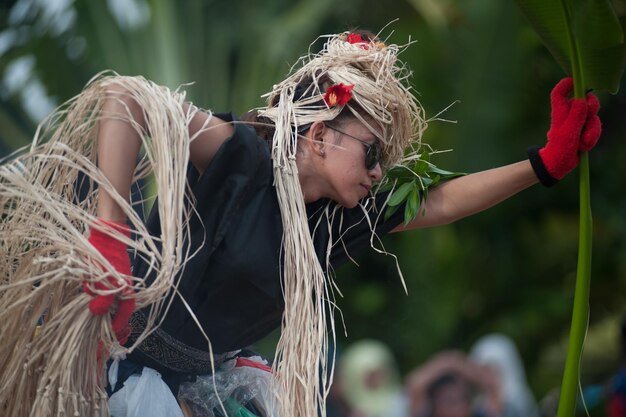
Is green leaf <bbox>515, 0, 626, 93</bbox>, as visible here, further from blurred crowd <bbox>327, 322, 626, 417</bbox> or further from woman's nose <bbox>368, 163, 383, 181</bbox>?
blurred crowd <bbox>327, 322, 626, 417</bbox>

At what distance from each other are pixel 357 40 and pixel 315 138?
337 mm

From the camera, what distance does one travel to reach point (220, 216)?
7.97ft

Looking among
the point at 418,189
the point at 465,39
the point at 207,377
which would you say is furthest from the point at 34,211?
the point at 465,39

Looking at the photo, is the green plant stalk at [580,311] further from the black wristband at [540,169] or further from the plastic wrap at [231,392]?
the plastic wrap at [231,392]

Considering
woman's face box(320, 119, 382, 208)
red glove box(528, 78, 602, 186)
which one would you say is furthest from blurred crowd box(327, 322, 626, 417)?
woman's face box(320, 119, 382, 208)

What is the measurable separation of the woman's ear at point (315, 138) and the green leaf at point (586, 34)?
1.88ft

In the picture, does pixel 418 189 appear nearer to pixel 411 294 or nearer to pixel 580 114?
pixel 580 114

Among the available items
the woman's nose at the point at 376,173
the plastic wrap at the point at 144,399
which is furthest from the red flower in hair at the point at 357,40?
the plastic wrap at the point at 144,399

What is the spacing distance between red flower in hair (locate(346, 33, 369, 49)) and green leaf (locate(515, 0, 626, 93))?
0.42 meters

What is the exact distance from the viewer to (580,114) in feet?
8.27

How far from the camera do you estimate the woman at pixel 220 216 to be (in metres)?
2.23

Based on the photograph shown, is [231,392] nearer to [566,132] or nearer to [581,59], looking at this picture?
[566,132]

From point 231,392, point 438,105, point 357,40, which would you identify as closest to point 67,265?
point 231,392

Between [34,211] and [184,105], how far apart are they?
1.37 ft
